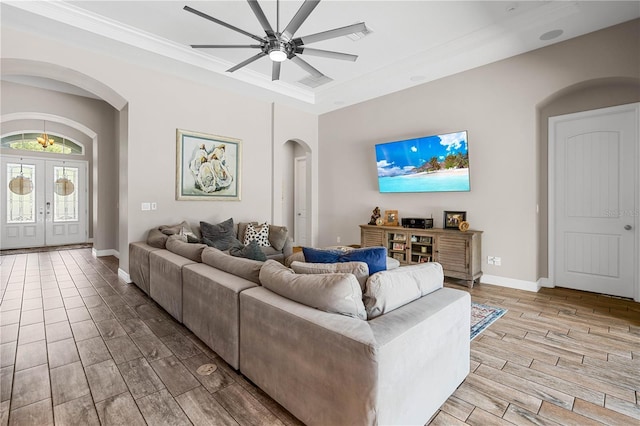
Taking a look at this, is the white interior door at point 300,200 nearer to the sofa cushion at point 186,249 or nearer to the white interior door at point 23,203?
the sofa cushion at point 186,249

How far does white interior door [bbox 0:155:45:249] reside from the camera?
691cm

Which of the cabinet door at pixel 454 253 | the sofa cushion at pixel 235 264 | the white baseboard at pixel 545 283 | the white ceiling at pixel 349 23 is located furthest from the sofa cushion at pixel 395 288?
the white baseboard at pixel 545 283

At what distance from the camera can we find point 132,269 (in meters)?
4.07

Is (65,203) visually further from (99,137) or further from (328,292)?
(328,292)

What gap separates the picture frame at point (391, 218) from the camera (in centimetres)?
525

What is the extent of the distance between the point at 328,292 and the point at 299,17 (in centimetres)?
233

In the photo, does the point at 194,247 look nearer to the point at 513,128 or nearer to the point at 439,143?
the point at 439,143

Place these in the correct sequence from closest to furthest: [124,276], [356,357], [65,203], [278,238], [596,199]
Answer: [356,357] → [596,199] → [124,276] → [278,238] → [65,203]

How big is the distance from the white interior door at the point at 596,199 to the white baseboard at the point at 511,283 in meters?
0.50

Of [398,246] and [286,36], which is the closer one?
[286,36]

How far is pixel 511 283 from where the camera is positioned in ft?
13.6

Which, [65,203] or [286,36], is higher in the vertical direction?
[286,36]

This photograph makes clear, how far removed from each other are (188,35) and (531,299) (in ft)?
18.0

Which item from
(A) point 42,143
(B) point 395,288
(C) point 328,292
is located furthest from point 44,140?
(B) point 395,288
